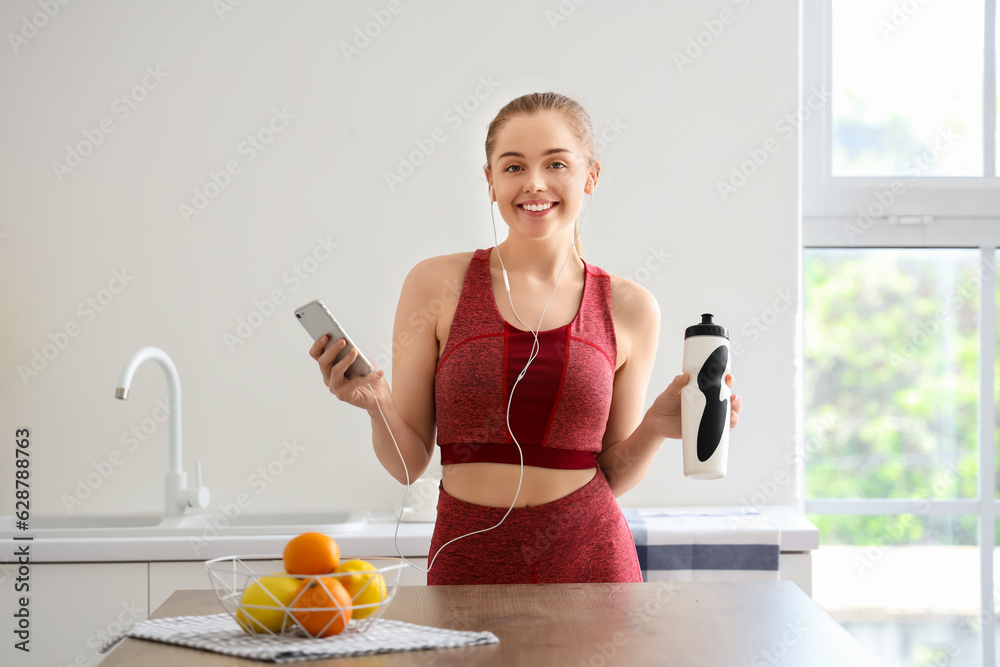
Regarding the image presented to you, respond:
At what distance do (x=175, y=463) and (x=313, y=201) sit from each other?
710mm

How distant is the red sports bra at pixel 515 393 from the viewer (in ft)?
4.08

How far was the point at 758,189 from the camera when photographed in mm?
2182

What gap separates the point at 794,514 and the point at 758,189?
80 cm

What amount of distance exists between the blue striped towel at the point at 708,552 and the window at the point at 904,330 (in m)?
0.57

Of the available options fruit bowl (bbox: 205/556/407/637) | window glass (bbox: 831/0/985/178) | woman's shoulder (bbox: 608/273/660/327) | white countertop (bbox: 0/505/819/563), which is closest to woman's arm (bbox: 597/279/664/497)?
woman's shoulder (bbox: 608/273/660/327)

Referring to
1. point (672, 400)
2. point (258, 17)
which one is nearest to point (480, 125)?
point (258, 17)

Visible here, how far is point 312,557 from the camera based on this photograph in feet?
A: 2.58

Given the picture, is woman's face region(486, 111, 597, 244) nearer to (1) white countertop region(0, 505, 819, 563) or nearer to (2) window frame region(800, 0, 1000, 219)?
(1) white countertop region(0, 505, 819, 563)

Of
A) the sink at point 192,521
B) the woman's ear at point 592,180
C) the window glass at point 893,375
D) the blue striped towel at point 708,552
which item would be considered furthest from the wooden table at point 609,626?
the window glass at point 893,375

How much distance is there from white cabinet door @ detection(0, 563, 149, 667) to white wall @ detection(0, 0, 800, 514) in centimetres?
42

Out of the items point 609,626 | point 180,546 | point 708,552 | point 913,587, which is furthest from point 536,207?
point 913,587

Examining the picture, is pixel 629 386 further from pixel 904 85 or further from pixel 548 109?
pixel 904 85

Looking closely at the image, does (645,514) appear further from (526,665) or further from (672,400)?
(526,665)

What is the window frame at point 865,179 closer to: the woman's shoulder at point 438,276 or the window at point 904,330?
the window at point 904,330
